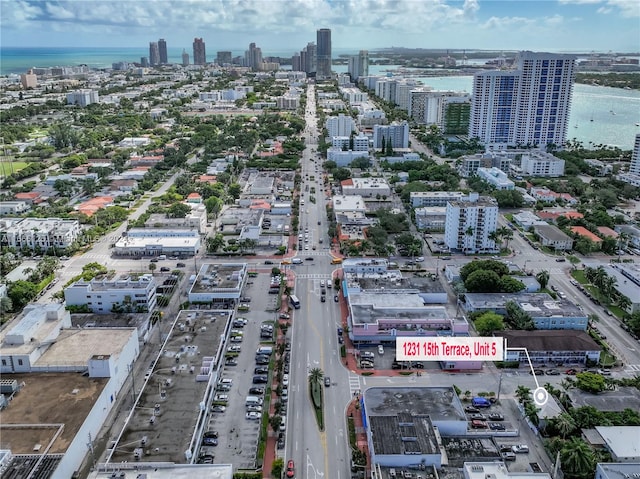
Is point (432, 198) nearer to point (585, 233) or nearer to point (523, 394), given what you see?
point (585, 233)

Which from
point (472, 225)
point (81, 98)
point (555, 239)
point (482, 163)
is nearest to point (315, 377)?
point (472, 225)

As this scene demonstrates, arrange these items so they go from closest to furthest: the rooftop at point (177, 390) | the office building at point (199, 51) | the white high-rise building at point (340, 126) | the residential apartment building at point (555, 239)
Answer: the rooftop at point (177, 390)
the residential apartment building at point (555, 239)
the white high-rise building at point (340, 126)
the office building at point (199, 51)

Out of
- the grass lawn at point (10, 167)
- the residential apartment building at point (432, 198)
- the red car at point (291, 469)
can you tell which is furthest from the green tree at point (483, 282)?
the grass lawn at point (10, 167)

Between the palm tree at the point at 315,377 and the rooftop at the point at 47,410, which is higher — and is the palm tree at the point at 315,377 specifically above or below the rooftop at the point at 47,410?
below

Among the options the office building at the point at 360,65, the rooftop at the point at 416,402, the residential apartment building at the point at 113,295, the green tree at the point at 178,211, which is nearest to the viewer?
the rooftop at the point at 416,402

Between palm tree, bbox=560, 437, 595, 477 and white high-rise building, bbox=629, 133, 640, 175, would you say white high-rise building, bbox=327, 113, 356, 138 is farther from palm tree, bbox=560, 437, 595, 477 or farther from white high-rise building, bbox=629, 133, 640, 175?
palm tree, bbox=560, 437, 595, 477

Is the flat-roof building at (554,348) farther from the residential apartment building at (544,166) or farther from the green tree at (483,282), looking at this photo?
the residential apartment building at (544,166)
